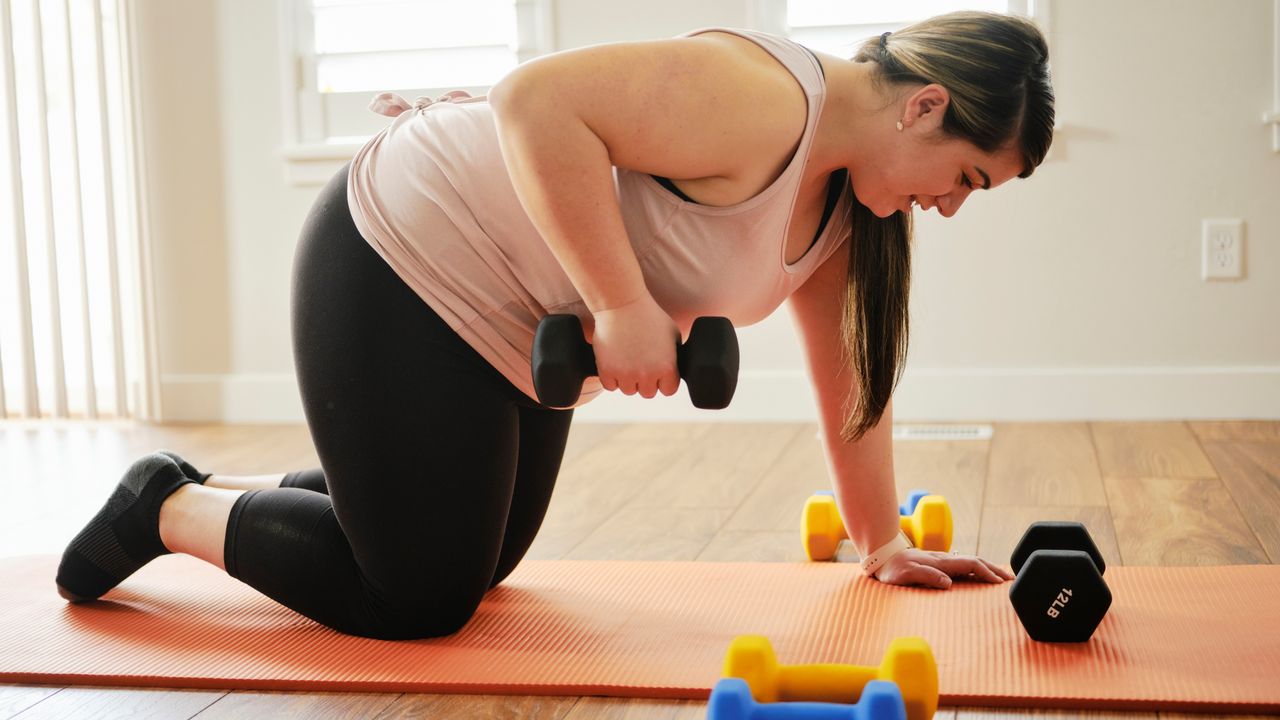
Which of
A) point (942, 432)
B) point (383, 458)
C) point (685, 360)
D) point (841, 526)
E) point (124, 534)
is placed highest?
point (685, 360)

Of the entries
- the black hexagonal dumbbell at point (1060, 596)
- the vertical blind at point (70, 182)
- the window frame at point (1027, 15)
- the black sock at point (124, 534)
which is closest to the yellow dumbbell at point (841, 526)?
the black hexagonal dumbbell at point (1060, 596)

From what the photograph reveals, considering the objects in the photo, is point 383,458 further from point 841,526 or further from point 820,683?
point 841,526

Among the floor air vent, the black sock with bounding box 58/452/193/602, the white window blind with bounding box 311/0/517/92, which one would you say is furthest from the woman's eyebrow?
the white window blind with bounding box 311/0/517/92

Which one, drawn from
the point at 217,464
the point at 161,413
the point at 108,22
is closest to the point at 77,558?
the point at 217,464

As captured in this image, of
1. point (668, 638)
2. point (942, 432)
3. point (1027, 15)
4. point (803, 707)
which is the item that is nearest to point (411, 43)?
point (1027, 15)

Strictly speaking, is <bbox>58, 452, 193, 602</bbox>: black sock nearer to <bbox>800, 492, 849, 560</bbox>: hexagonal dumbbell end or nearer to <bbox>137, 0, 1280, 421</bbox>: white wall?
<bbox>800, 492, 849, 560</bbox>: hexagonal dumbbell end

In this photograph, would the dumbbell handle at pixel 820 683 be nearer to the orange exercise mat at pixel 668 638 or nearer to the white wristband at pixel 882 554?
the orange exercise mat at pixel 668 638

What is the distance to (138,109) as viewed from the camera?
300 cm

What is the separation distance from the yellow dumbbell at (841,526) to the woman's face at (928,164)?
0.50 m

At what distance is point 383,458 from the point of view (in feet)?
3.93

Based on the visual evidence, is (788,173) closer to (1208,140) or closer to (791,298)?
(791,298)

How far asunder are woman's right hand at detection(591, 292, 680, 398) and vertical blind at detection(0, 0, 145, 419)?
2326 millimetres

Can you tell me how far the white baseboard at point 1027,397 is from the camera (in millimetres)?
2637

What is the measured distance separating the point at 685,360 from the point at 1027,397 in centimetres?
186
